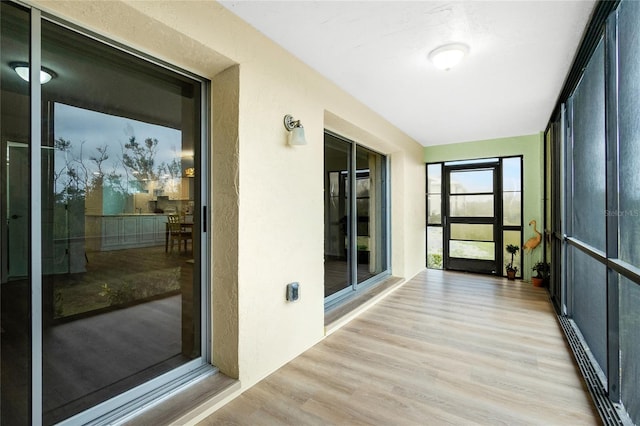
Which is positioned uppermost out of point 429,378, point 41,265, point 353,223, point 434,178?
point 434,178

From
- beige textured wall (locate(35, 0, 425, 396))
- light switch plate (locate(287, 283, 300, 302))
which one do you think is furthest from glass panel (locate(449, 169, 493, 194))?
light switch plate (locate(287, 283, 300, 302))

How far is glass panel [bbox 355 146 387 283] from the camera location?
4203mm

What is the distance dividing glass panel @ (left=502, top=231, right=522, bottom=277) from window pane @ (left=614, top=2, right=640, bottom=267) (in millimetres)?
3894

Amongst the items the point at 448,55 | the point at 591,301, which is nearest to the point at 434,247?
the point at 591,301

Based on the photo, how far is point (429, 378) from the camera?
209 cm

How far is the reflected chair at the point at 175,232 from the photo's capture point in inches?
75.9

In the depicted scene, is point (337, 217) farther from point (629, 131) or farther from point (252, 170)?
point (629, 131)

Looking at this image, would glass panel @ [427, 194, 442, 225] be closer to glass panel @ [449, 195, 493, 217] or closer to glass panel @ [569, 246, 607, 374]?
glass panel @ [449, 195, 493, 217]

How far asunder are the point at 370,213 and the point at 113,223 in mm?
3502

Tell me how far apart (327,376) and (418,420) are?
67 cm

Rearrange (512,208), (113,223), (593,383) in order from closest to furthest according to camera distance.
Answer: (113,223) → (593,383) → (512,208)

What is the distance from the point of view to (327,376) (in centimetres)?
212

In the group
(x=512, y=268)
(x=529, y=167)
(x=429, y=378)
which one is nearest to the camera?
(x=429, y=378)

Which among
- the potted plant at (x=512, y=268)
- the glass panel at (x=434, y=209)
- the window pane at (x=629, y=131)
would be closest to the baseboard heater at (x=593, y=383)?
the window pane at (x=629, y=131)
